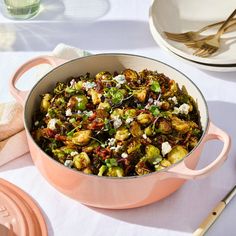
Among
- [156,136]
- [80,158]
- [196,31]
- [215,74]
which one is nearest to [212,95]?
[215,74]

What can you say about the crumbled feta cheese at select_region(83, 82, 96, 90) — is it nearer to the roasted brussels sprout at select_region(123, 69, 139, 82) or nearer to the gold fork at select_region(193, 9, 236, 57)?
the roasted brussels sprout at select_region(123, 69, 139, 82)

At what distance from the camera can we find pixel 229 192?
100 cm

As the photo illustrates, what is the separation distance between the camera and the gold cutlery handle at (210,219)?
92 centimetres

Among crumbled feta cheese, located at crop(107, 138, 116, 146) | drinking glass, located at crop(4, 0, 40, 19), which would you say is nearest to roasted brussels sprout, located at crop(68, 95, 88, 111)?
crumbled feta cheese, located at crop(107, 138, 116, 146)

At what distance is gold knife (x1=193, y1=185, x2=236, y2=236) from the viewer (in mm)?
921

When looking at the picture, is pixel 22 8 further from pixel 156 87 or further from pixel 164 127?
pixel 164 127

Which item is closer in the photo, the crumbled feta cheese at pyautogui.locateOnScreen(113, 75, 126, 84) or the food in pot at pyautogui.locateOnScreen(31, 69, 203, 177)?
the food in pot at pyautogui.locateOnScreen(31, 69, 203, 177)

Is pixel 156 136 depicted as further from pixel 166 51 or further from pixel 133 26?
pixel 133 26

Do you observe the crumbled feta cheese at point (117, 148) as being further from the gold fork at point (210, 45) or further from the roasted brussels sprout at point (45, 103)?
the gold fork at point (210, 45)

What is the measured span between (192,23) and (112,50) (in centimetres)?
20

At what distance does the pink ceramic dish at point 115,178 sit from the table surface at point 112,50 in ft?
0.15

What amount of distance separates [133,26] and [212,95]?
303mm

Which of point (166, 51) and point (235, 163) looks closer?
Result: point (235, 163)

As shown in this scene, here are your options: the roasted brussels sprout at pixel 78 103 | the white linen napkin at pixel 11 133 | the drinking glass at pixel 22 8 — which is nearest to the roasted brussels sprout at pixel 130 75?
the roasted brussels sprout at pixel 78 103
